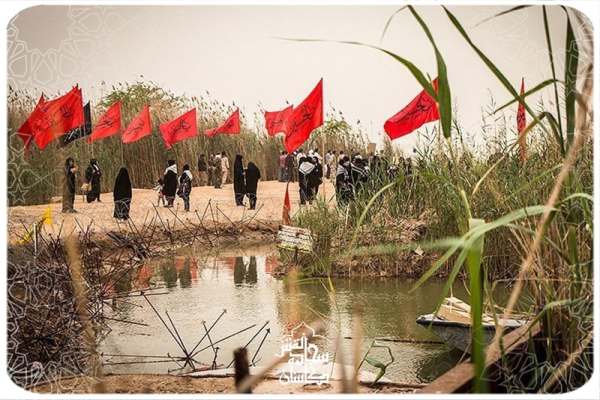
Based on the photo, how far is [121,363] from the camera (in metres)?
3.42

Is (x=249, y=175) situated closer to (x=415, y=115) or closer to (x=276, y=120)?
(x=276, y=120)

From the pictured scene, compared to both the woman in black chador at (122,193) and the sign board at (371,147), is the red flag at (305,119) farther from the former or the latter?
the woman in black chador at (122,193)

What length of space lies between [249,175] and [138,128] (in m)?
0.82

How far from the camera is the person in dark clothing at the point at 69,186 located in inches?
123

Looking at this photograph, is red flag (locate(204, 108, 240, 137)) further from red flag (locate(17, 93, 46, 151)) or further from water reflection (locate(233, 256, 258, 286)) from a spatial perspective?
red flag (locate(17, 93, 46, 151))

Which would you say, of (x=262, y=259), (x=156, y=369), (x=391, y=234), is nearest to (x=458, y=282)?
(x=391, y=234)

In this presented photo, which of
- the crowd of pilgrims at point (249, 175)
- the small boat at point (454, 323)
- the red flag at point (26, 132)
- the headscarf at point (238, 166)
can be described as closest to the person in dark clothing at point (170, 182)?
the crowd of pilgrims at point (249, 175)

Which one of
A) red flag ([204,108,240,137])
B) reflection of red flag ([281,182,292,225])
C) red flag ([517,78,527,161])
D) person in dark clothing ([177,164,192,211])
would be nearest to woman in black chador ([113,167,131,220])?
person in dark clothing ([177,164,192,211])

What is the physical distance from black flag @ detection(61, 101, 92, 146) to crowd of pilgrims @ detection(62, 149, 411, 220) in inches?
4.4

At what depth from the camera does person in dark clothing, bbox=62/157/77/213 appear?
3.12 meters

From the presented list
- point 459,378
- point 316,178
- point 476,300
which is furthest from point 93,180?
point 476,300

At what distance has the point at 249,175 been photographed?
4.52 meters

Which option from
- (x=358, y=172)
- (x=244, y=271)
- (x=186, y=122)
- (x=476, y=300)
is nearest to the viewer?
(x=476, y=300)
